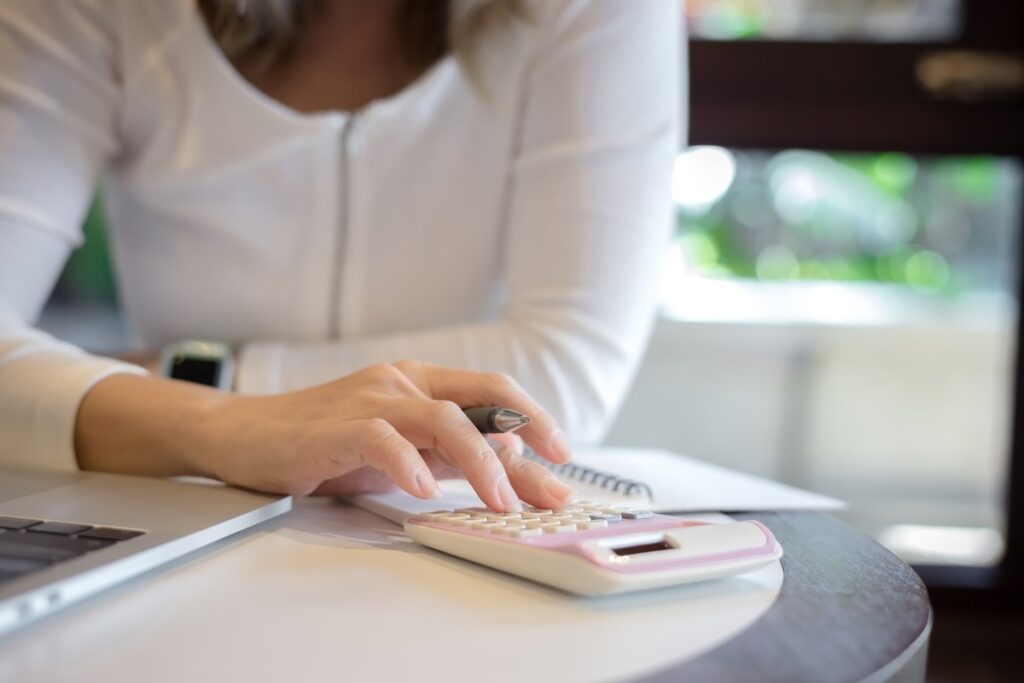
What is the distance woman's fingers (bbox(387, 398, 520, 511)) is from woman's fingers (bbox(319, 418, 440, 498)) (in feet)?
0.04

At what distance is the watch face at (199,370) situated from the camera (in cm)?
88

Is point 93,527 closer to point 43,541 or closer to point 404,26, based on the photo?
point 43,541

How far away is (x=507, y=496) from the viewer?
529 mm

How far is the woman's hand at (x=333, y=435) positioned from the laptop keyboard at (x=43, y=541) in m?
0.11

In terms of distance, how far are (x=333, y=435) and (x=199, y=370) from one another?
0.37m

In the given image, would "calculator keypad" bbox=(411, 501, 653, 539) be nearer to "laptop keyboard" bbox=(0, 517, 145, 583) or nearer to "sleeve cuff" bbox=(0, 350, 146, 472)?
"laptop keyboard" bbox=(0, 517, 145, 583)

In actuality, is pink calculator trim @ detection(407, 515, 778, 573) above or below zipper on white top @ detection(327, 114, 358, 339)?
below

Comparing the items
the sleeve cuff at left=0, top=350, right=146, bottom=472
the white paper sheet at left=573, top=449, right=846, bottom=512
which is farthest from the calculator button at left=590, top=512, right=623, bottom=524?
the sleeve cuff at left=0, top=350, right=146, bottom=472

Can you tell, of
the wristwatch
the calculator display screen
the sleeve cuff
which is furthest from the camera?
the wristwatch

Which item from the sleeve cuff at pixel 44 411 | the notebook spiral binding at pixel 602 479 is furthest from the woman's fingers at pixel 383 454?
the sleeve cuff at pixel 44 411

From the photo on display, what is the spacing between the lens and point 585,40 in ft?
3.13

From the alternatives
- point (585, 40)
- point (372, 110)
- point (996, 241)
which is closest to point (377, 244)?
point (372, 110)

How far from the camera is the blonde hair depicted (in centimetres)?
96

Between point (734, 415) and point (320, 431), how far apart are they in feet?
4.58
